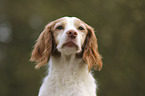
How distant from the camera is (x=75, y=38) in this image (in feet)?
15.7

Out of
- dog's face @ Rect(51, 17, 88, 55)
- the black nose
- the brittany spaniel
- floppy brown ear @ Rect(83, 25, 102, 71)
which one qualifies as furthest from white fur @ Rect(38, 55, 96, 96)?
the black nose

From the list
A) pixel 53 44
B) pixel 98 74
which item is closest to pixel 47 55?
pixel 53 44

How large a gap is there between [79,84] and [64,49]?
28.2 inches

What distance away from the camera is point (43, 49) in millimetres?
5359

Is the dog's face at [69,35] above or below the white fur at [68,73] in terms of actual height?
above

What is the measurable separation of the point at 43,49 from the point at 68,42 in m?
0.77

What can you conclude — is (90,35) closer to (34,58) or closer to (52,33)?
(52,33)

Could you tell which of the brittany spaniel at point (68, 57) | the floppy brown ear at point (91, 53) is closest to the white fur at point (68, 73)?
the brittany spaniel at point (68, 57)

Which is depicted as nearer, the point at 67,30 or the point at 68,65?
the point at 67,30

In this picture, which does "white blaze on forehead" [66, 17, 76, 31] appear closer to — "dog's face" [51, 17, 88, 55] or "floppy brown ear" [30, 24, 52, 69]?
"dog's face" [51, 17, 88, 55]

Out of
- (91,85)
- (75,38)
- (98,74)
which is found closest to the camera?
(75,38)

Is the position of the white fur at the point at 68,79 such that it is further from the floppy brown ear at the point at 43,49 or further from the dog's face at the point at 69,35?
the dog's face at the point at 69,35

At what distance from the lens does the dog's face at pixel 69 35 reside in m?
4.78

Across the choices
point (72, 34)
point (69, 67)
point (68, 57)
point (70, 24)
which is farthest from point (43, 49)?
point (72, 34)
